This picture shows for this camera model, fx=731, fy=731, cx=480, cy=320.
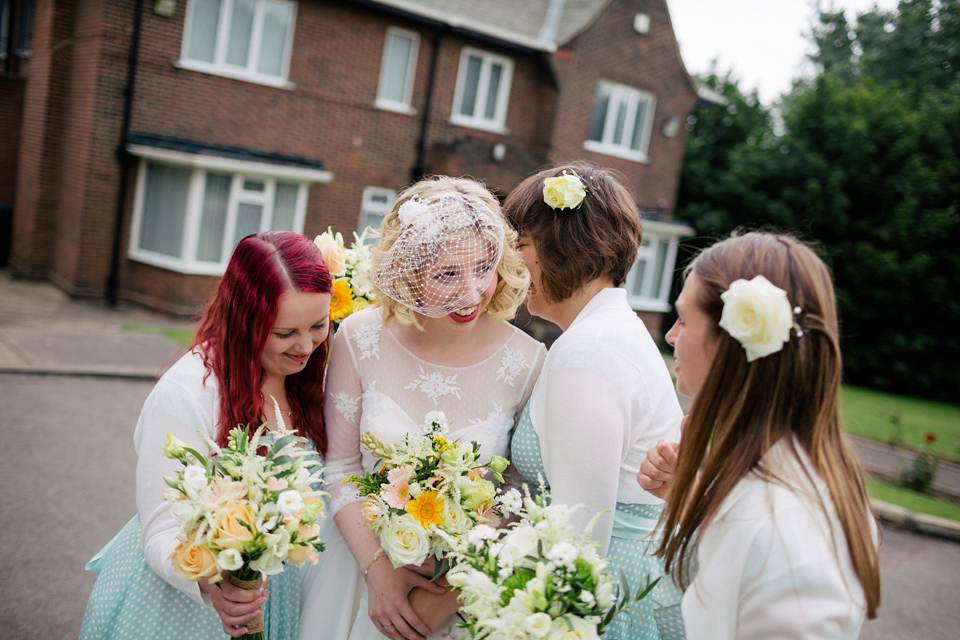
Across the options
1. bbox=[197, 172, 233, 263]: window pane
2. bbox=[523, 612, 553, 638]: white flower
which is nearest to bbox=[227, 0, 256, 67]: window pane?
bbox=[197, 172, 233, 263]: window pane

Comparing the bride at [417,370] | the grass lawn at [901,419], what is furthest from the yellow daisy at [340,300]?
the grass lawn at [901,419]

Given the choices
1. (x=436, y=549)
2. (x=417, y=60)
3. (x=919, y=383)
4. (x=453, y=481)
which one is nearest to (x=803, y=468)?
(x=453, y=481)

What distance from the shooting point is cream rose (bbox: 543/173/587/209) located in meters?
2.42

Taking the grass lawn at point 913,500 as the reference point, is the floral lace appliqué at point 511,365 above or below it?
above

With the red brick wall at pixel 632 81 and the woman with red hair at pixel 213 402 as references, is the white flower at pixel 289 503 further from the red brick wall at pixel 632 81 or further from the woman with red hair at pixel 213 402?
the red brick wall at pixel 632 81

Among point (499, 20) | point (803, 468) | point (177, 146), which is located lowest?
point (803, 468)

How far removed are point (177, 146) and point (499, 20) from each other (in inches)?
323

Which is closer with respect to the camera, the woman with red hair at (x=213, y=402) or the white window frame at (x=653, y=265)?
the woman with red hair at (x=213, y=402)

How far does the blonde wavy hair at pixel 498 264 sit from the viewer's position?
2.63 metres

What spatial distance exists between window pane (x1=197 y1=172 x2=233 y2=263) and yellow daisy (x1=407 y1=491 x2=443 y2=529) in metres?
13.1

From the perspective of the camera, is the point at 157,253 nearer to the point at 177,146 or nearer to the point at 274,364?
the point at 177,146

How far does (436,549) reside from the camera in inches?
89.7

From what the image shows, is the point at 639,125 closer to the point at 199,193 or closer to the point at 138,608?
the point at 199,193

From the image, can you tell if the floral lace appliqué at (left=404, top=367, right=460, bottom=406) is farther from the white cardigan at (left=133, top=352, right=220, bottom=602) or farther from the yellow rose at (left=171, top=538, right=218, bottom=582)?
the yellow rose at (left=171, top=538, right=218, bottom=582)
